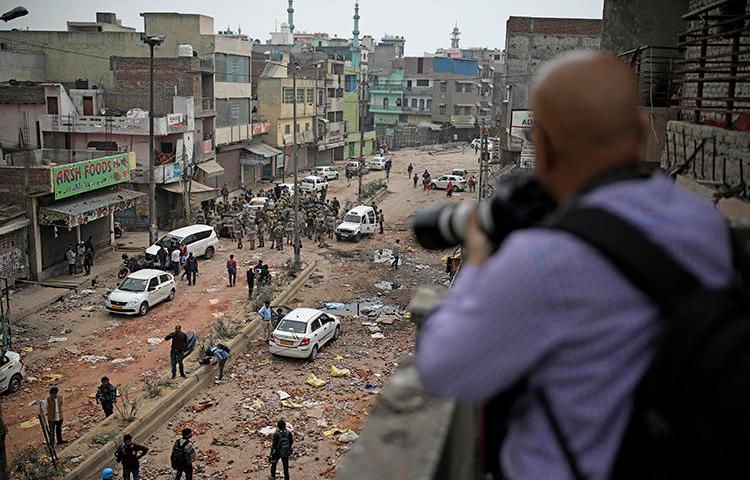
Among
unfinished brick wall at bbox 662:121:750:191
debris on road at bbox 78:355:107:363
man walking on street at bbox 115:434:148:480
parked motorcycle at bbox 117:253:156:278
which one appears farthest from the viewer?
parked motorcycle at bbox 117:253:156:278

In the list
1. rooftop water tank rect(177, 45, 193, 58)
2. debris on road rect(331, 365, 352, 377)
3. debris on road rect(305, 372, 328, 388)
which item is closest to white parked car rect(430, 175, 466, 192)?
rooftop water tank rect(177, 45, 193, 58)

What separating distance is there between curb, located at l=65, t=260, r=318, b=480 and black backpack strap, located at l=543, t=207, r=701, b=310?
1308 cm

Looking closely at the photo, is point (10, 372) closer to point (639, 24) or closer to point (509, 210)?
point (639, 24)

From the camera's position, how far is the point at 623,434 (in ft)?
5.12

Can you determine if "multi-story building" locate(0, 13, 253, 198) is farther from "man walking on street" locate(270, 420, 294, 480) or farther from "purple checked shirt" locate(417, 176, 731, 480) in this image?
"purple checked shirt" locate(417, 176, 731, 480)

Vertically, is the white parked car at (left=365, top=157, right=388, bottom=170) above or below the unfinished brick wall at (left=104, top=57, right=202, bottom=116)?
below

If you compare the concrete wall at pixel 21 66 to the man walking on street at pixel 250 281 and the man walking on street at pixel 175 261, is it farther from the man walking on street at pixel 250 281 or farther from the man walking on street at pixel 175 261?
the man walking on street at pixel 250 281

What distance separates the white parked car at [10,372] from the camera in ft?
51.9

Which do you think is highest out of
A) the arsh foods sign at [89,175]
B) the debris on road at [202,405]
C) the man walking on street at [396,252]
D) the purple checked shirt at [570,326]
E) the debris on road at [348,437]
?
the purple checked shirt at [570,326]

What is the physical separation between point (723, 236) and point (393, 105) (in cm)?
8476

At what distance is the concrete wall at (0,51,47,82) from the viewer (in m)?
37.5

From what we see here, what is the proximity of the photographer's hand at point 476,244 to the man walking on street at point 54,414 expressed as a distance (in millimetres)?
13653

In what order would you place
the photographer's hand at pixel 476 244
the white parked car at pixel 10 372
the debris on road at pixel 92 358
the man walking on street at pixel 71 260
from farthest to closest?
1. the man walking on street at pixel 71 260
2. the debris on road at pixel 92 358
3. the white parked car at pixel 10 372
4. the photographer's hand at pixel 476 244

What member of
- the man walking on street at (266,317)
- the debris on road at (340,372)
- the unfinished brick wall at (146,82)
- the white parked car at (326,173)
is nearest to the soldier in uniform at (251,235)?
the unfinished brick wall at (146,82)
